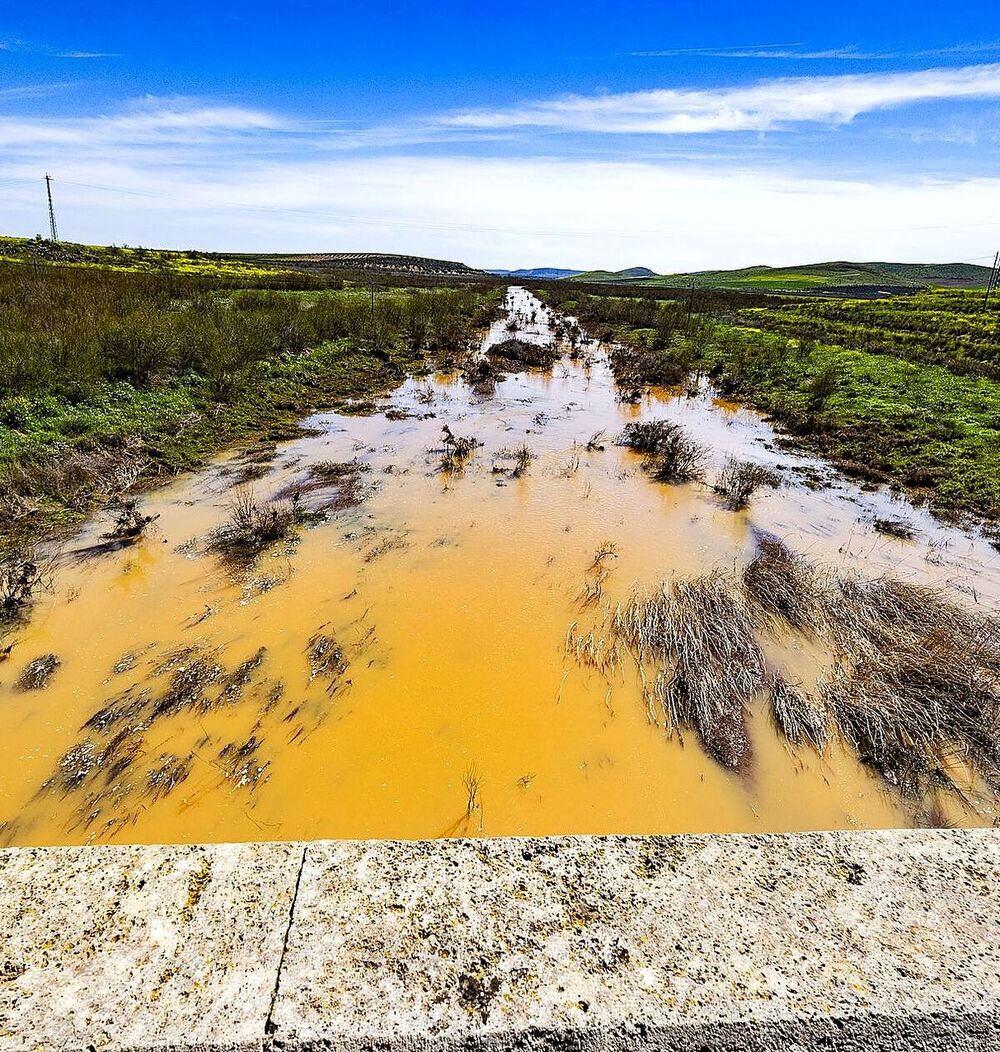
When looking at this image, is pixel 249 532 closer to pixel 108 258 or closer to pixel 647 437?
pixel 647 437

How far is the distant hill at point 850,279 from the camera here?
76062 millimetres

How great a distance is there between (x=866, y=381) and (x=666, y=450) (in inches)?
373

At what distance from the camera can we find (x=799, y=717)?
14.5ft

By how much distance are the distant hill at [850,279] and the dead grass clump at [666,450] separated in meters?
67.7

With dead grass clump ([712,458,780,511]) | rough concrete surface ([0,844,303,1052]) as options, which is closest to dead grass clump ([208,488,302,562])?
rough concrete surface ([0,844,303,1052])

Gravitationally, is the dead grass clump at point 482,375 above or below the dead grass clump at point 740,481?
above

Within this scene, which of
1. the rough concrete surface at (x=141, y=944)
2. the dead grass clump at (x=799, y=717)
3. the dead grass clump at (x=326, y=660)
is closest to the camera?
the rough concrete surface at (x=141, y=944)

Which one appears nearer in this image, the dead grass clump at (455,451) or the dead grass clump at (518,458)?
the dead grass clump at (518,458)

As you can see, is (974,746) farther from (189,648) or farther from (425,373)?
(425,373)

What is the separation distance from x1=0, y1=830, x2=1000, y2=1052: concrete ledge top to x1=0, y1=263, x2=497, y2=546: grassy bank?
257 inches

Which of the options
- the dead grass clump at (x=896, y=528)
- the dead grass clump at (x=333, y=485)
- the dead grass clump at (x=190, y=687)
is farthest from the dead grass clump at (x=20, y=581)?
the dead grass clump at (x=896, y=528)

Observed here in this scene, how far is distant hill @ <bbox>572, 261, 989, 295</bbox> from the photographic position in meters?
76.1

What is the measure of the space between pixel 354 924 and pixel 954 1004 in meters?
1.82

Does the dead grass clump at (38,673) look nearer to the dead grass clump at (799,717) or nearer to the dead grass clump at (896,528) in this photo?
the dead grass clump at (799,717)
